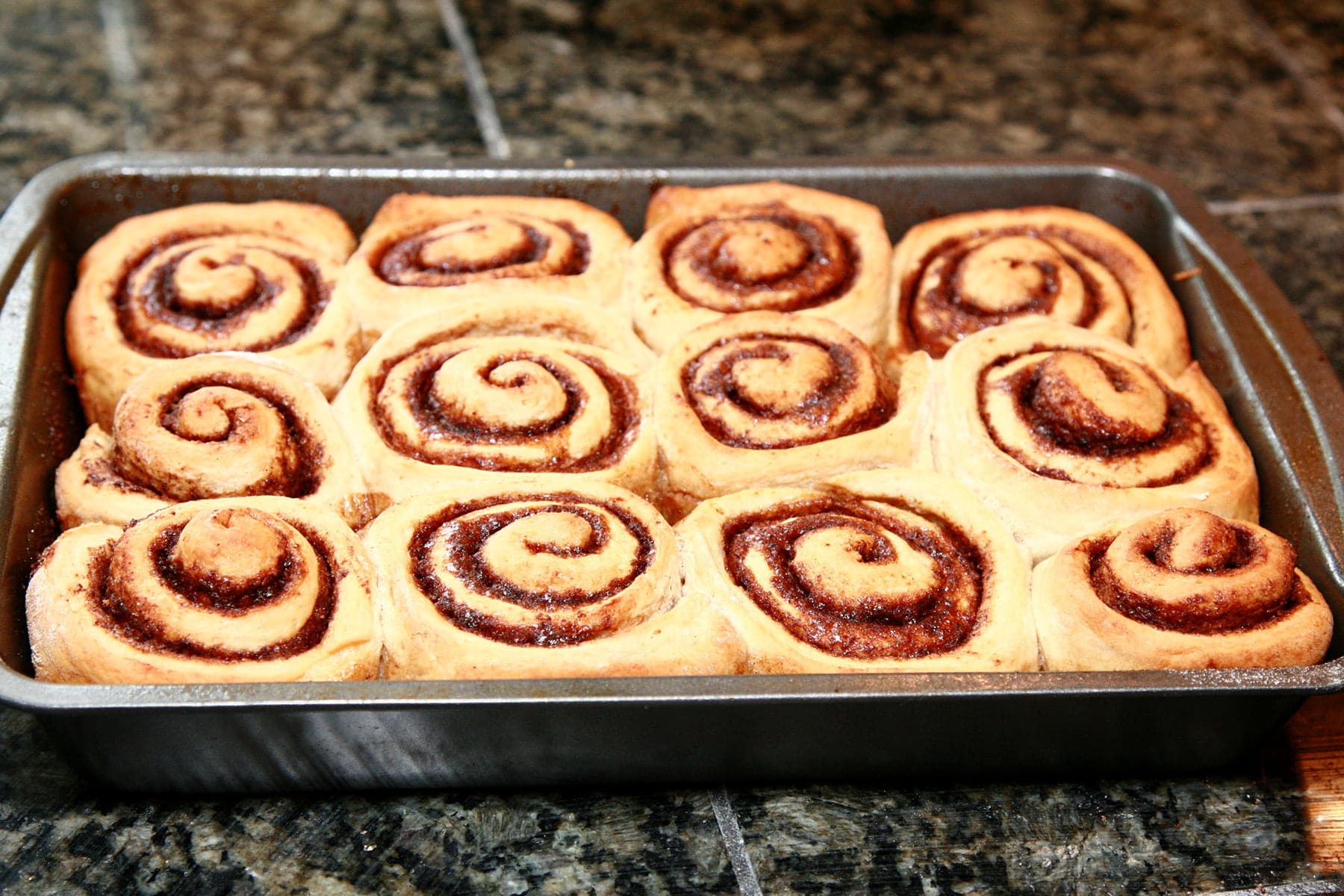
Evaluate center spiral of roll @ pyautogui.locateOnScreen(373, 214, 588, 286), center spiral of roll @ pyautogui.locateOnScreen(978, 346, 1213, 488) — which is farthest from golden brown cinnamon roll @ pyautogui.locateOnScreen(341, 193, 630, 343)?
center spiral of roll @ pyautogui.locateOnScreen(978, 346, 1213, 488)

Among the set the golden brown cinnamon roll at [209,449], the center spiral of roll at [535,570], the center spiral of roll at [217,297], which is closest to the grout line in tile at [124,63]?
the center spiral of roll at [217,297]

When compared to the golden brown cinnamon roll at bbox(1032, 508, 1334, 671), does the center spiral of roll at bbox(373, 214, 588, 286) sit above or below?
above

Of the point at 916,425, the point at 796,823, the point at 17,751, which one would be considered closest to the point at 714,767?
the point at 796,823

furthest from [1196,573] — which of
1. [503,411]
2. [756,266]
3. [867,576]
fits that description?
[503,411]

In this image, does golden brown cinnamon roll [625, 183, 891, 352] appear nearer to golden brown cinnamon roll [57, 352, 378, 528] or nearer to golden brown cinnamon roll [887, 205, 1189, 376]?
golden brown cinnamon roll [887, 205, 1189, 376]

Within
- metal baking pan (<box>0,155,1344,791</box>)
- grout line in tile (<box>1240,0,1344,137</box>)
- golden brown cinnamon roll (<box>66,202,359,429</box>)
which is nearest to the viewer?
metal baking pan (<box>0,155,1344,791</box>)

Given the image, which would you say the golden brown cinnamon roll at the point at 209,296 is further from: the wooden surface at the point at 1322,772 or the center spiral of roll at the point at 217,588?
the wooden surface at the point at 1322,772
